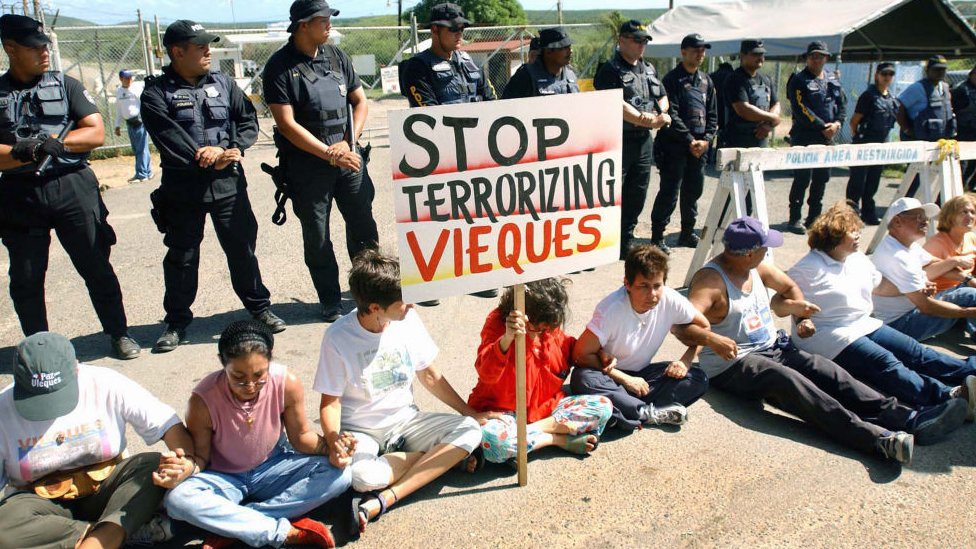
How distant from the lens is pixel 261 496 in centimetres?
338

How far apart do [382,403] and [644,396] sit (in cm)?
151

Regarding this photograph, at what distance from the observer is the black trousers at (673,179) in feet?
24.8

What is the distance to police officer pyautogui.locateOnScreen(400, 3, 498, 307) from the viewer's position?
19.5ft

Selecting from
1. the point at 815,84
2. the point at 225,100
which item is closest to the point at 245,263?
the point at 225,100

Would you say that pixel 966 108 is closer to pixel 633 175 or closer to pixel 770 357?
pixel 633 175

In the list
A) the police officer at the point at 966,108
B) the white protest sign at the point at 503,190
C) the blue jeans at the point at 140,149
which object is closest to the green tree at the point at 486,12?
the blue jeans at the point at 140,149

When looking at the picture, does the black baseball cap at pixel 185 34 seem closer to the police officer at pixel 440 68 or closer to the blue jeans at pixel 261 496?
the police officer at pixel 440 68

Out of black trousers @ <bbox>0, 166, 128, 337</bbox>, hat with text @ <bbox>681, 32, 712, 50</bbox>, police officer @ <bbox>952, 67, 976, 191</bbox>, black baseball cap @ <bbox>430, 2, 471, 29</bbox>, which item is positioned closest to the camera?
black trousers @ <bbox>0, 166, 128, 337</bbox>

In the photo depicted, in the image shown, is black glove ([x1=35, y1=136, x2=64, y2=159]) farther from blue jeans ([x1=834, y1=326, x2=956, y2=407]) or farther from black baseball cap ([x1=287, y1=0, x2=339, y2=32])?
blue jeans ([x1=834, y1=326, x2=956, y2=407])

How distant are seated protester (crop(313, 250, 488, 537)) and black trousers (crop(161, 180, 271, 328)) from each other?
82.8 inches

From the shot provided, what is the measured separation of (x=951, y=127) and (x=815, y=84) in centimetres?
219

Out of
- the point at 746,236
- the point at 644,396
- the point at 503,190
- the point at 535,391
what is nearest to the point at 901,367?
the point at 746,236

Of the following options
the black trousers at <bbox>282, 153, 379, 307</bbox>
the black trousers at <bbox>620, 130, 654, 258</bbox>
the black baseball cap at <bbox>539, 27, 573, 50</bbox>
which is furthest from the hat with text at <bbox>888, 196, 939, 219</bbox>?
the black trousers at <bbox>282, 153, 379, 307</bbox>

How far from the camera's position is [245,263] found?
5512 mm
